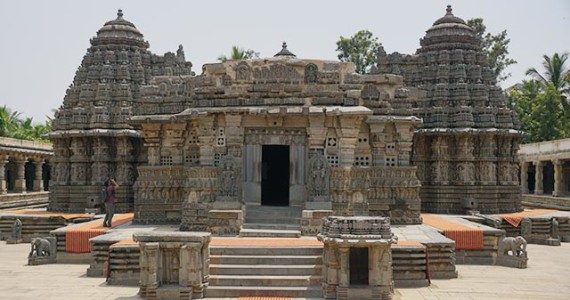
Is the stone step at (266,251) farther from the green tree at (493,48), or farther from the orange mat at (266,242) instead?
the green tree at (493,48)

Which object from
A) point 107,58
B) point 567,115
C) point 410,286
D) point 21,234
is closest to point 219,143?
point 410,286

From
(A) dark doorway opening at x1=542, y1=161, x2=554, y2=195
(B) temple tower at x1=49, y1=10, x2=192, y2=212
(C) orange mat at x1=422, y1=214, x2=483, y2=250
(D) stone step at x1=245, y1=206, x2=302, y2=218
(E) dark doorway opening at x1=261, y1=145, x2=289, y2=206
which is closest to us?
(C) orange mat at x1=422, y1=214, x2=483, y2=250

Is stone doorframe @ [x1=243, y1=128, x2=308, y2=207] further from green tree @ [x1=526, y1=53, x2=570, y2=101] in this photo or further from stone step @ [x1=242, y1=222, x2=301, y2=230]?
green tree @ [x1=526, y1=53, x2=570, y2=101]

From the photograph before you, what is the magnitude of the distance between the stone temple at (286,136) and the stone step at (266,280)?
284 centimetres

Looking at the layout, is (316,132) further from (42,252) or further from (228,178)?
(42,252)

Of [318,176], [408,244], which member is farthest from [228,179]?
[408,244]

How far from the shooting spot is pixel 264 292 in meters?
11.0

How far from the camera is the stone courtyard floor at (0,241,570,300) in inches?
436

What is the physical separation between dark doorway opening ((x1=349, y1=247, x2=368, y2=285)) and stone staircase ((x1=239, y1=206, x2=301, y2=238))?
8.95ft

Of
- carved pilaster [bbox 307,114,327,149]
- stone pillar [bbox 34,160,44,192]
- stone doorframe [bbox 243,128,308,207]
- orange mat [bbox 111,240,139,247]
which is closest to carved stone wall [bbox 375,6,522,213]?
carved pilaster [bbox 307,114,327,149]

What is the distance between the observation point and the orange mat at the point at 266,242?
12.7 m

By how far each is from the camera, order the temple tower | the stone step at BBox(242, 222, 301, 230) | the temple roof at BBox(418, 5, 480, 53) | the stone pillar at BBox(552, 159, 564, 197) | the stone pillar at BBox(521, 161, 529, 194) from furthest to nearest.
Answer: the stone pillar at BBox(521, 161, 529, 194)
the stone pillar at BBox(552, 159, 564, 197)
the temple roof at BBox(418, 5, 480, 53)
the temple tower
the stone step at BBox(242, 222, 301, 230)

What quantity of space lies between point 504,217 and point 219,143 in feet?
35.4

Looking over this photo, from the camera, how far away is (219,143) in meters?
15.4
